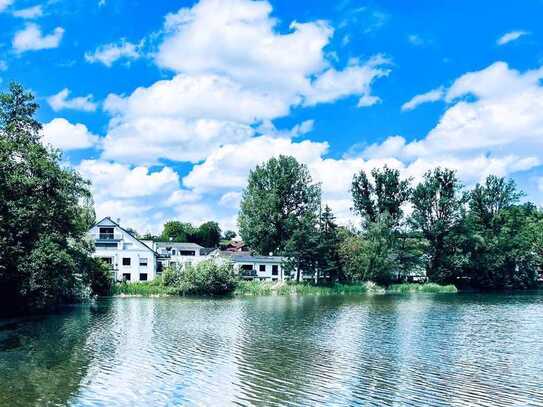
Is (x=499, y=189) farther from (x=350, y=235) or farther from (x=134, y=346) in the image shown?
(x=134, y=346)

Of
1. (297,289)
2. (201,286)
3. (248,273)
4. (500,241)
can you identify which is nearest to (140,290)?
(201,286)

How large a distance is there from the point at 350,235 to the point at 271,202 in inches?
600

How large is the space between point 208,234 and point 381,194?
218ft

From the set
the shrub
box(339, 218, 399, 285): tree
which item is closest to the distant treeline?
box(339, 218, 399, 285): tree

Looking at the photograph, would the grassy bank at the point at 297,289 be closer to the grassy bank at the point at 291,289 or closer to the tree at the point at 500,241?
the grassy bank at the point at 291,289

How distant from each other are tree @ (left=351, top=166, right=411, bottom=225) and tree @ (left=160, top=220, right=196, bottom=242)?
198ft

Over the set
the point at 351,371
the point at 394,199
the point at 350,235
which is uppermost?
the point at 394,199

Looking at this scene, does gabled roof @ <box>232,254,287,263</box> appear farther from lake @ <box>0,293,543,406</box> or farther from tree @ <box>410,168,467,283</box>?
lake @ <box>0,293,543,406</box>

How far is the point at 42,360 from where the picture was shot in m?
22.2

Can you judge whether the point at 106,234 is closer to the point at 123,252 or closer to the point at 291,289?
the point at 123,252

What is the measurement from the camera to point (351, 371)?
1978 centimetres

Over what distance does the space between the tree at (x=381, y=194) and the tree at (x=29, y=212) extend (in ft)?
196

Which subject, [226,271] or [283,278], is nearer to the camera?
[226,271]

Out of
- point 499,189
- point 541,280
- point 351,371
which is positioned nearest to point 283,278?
point 499,189
